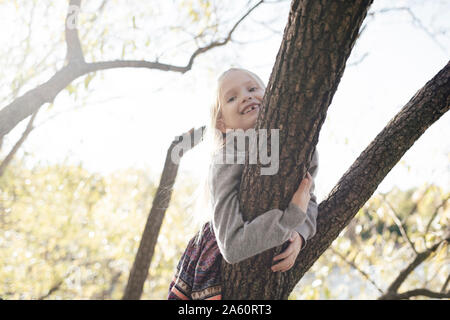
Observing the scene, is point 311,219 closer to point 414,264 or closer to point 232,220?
point 232,220

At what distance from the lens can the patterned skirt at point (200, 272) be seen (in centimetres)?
126

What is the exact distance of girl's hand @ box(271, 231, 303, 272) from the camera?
1164mm

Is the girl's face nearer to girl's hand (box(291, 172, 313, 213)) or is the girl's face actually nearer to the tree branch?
girl's hand (box(291, 172, 313, 213))

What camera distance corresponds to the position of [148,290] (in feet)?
23.8

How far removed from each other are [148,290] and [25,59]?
15.8 feet

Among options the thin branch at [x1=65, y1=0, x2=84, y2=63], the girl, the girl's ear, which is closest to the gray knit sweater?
the girl

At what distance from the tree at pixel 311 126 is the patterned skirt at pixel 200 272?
72mm

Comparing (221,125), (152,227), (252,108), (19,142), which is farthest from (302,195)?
(19,142)

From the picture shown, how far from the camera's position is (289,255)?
118cm

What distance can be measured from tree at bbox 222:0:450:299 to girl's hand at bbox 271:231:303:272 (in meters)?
0.03

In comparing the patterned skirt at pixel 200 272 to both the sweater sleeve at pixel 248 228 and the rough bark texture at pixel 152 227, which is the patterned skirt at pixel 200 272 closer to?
the sweater sleeve at pixel 248 228

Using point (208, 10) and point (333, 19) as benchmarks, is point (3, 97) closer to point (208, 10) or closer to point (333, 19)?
point (208, 10)
